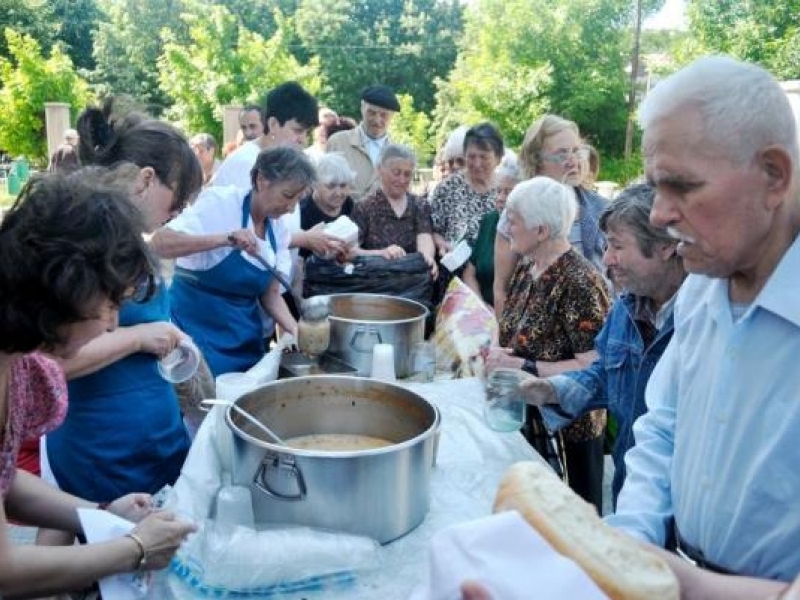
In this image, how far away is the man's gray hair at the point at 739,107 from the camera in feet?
3.43

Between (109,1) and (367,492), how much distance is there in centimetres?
4211

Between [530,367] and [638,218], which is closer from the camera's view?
[638,218]

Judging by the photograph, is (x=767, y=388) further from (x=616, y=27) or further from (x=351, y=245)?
(x=616, y=27)

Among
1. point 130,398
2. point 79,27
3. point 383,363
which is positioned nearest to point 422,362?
point 383,363

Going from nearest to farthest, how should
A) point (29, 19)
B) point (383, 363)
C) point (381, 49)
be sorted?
point (383, 363) → point (29, 19) → point (381, 49)

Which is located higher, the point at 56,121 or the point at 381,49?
the point at 381,49

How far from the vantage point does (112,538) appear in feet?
4.26

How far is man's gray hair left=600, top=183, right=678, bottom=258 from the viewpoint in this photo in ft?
5.98

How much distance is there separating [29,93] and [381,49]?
20.0m

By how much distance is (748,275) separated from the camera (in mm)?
1158

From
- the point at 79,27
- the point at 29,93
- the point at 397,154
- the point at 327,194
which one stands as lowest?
the point at 327,194

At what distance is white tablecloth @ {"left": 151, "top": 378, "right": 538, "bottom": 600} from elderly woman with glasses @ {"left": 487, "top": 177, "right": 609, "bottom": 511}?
27 centimetres

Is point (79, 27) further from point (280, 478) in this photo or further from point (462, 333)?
point (280, 478)

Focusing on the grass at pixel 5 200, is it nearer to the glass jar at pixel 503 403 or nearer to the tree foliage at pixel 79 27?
the glass jar at pixel 503 403
